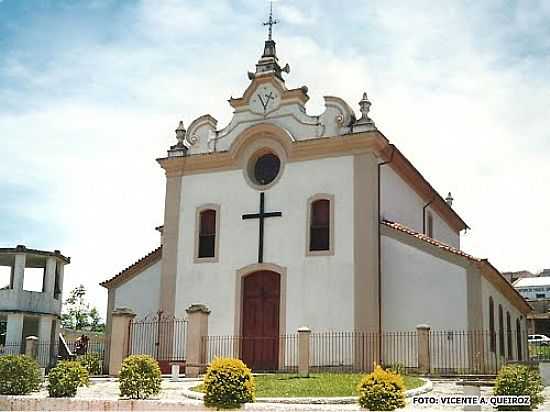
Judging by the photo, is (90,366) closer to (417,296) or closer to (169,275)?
(169,275)

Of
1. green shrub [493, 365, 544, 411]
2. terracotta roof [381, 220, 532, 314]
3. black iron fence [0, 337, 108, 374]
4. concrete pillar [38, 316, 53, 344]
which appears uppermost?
terracotta roof [381, 220, 532, 314]

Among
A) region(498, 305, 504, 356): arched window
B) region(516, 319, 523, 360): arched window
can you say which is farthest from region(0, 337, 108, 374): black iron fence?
region(516, 319, 523, 360): arched window

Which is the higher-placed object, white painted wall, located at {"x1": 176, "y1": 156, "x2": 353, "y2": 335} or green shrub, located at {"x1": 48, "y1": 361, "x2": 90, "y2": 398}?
white painted wall, located at {"x1": 176, "y1": 156, "x2": 353, "y2": 335}

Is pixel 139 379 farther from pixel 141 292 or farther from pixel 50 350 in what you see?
pixel 50 350

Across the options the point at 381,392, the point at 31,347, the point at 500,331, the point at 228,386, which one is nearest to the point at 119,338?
the point at 31,347

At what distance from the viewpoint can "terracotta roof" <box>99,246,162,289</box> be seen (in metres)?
26.8

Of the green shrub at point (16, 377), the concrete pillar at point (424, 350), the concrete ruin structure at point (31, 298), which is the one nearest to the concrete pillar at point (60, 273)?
the concrete ruin structure at point (31, 298)

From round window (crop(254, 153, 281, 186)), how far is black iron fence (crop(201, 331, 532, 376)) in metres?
5.24

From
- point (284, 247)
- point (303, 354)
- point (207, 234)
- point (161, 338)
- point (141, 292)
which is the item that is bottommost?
point (303, 354)

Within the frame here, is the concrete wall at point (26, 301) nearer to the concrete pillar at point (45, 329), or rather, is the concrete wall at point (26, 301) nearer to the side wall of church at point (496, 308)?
the concrete pillar at point (45, 329)

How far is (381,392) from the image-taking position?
1316 centimetres

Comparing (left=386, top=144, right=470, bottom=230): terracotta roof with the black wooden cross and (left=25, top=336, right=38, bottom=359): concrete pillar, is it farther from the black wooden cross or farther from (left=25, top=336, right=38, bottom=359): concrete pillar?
(left=25, top=336, right=38, bottom=359): concrete pillar

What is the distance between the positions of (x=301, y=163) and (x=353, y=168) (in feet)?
5.90

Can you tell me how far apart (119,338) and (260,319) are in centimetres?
448
